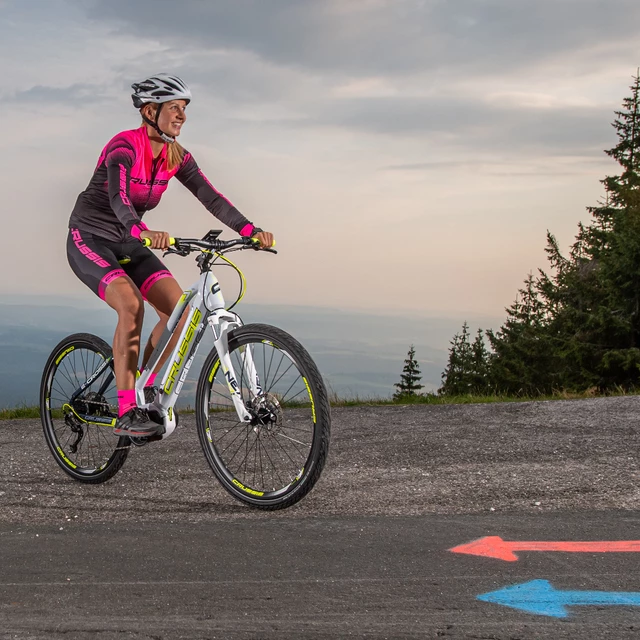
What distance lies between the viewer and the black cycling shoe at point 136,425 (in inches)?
220

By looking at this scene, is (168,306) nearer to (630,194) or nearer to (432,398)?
(432,398)

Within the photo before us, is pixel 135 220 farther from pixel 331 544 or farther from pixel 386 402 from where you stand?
pixel 386 402

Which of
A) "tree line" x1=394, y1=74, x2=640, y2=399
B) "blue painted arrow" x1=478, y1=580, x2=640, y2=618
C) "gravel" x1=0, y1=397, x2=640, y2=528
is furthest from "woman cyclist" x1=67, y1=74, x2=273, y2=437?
"tree line" x1=394, y1=74, x2=640, y2=399

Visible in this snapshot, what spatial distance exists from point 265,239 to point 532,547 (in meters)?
2.51

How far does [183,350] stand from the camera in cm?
549

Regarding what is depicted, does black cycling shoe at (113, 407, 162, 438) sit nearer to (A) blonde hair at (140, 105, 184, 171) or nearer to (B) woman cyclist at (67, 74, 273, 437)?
(B) woman cyclist at (67, 74, 273, 437)

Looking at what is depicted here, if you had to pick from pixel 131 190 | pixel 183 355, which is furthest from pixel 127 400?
pixel 131 190

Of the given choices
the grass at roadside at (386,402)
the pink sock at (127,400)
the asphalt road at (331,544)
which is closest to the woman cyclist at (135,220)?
the pink sock at (127,400)

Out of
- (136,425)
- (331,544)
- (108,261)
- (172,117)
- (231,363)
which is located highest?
(172,117)

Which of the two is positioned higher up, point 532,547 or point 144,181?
point 144,181

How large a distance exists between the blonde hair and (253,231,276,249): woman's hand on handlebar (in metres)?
0.89

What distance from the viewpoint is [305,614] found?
3465 mm

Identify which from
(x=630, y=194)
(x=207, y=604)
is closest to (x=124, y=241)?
(x=207, y=604)

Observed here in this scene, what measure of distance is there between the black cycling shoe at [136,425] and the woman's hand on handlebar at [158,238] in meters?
1.32
